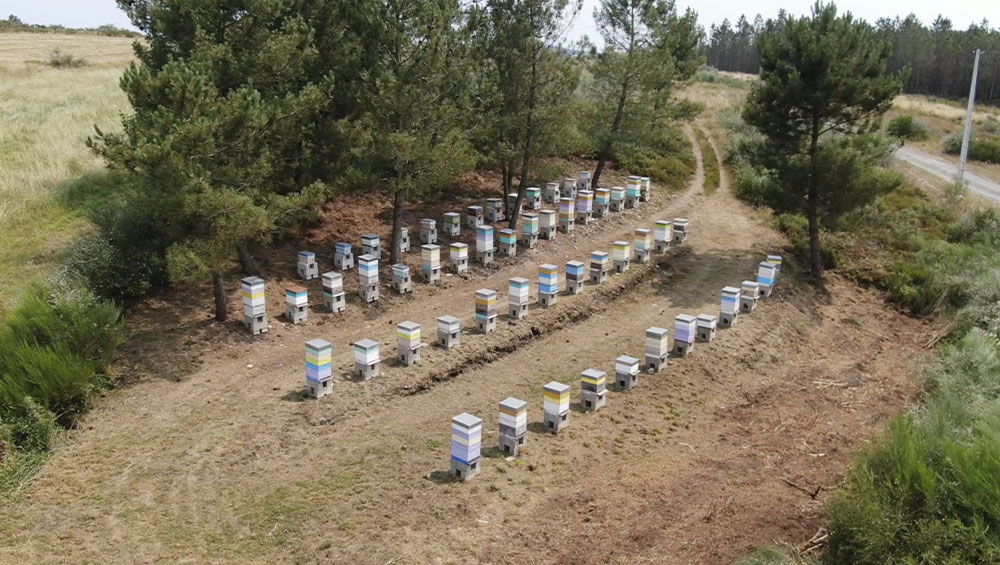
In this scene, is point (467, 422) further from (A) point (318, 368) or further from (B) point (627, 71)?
(B) point (627, 71)

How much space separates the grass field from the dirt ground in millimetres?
3168

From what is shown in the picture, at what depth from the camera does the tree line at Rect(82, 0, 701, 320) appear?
1170cm

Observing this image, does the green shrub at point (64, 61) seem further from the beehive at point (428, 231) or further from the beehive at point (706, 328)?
the beehive at point (706, 328)

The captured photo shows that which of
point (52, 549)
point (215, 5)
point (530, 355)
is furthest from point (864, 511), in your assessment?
point (215, 5)

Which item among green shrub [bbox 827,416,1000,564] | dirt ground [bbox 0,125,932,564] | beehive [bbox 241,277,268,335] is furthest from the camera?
beehive [bbox 241,277,268,335]

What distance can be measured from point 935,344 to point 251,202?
15381mm

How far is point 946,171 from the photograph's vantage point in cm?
3250

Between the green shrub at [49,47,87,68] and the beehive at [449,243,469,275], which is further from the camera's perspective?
the green shrub at [49,47,87,68]

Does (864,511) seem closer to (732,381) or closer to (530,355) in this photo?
(732,381)

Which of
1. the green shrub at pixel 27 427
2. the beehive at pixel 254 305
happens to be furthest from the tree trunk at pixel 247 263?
the green shrub at pixel 27 427

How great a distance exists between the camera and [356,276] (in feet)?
54.4

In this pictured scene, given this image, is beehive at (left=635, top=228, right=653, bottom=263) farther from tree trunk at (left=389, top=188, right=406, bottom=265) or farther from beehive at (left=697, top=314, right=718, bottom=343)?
tree trunk at (left=389, top=188, right=406, bottom=265)

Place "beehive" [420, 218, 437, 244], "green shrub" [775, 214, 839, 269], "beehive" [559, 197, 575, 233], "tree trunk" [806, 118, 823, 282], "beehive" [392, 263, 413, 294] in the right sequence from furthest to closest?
"green shrub" [775, 214, 839, 269] < "beehive" [559, 197, 575, 233] < "tree trunk" [806, 118, 823, 282] < "beehive" [420, 218, 437, 244] < "beehive" [392, 263, 413, 294]

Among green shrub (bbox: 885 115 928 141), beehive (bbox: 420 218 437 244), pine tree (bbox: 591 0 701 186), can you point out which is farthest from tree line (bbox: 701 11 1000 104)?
beehive (bbox: 420 218 437 244)
